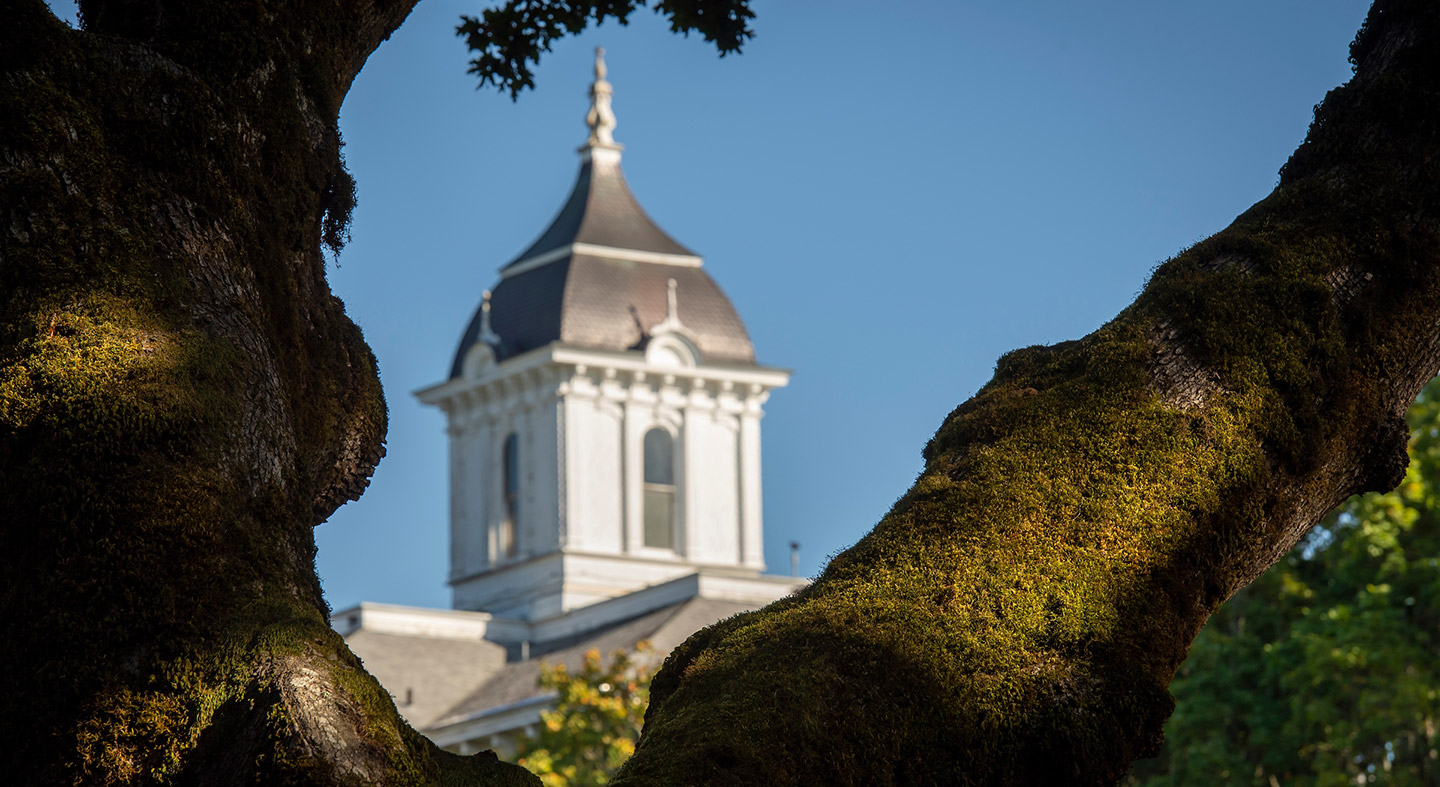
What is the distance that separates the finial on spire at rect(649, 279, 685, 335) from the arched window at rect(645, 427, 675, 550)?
316 centimetres

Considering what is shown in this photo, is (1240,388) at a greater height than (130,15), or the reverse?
(130,15)

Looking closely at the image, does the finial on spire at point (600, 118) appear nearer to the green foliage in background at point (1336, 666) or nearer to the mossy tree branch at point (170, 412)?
the green foliage in background at point (1336, 666)

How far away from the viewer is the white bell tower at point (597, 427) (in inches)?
2418

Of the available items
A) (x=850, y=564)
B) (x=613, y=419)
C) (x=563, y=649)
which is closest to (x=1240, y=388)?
(x=850, y=564)

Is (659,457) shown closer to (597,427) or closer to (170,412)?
(597,427)

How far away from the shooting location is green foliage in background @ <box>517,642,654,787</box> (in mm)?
31469

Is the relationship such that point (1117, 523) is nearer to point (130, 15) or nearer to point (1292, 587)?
point (130, 15)

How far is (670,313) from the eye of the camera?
2496 inches

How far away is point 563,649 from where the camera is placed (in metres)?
52.2

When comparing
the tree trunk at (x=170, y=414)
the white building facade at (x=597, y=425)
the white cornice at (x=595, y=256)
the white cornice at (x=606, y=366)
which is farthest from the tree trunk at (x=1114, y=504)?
the white cornice at (x=595, y=256)

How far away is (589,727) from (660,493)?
30829mm

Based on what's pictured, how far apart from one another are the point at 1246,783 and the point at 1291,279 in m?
26.7

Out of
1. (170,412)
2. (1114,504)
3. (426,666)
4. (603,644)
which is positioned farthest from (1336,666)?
(426,666)

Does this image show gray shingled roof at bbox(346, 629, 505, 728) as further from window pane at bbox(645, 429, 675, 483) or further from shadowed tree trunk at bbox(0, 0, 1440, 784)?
shadowed tree trunk at bbox(0, 0, 1440, 784)
